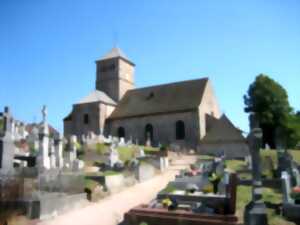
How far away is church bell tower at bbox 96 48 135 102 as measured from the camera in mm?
43125

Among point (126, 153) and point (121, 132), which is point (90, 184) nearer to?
point (126, 153)

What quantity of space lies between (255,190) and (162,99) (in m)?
29.3

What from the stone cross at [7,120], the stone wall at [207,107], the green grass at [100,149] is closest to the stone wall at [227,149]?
the stone wall at [207,107]

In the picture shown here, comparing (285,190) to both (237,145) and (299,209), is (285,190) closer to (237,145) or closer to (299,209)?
(299,209)

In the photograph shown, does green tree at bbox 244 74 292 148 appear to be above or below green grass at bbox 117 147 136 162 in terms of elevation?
above

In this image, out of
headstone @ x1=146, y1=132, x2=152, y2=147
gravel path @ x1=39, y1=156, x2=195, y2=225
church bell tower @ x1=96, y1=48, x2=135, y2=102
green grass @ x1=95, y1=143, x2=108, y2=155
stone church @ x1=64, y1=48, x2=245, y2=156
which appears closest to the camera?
gravel path @ x1=39, y1=156, x2=195, y2=225

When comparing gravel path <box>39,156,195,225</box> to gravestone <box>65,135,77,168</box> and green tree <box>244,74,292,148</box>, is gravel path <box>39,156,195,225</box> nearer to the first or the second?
gravestone <box>65,135,77,168</box>

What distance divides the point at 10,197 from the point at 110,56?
39587mm

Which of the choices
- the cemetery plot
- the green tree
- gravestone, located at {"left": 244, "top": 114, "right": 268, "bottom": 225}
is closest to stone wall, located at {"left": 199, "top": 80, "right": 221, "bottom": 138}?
the green tree

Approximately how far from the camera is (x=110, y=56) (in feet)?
151

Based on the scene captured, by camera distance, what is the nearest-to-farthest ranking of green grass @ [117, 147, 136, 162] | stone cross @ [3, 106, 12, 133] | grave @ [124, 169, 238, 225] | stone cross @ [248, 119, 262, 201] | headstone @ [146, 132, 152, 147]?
stone cross @ [248, 119, 262, 201] < grave @ [124, 169, 238, 225] < stone cross @ [3, 106, 12, 133] < green grass @ [117, 147, 136, 162] < headstone @ [146, 132, 152, 147]

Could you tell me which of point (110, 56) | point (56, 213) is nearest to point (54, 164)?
point (56, 213)

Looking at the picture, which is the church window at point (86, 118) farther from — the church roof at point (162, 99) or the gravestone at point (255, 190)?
the gravestone at point (255, 190)

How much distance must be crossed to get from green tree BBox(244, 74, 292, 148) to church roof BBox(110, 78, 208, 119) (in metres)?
6.56
